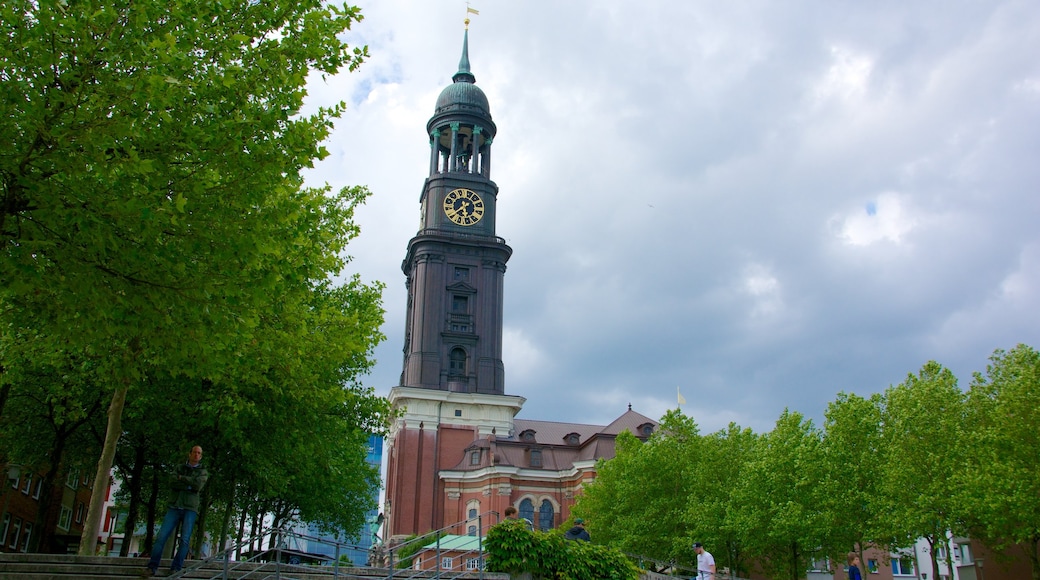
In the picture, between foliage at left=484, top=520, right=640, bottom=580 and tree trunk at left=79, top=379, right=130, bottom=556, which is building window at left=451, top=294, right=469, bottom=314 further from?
foliage at left=484, top=520, right=640, bottom=580

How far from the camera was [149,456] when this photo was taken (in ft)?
83.6

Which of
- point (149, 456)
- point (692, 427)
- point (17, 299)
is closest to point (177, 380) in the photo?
point (149, 456)

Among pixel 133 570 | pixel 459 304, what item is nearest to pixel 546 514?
pixel 459 304

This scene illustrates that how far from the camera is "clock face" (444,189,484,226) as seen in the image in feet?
262

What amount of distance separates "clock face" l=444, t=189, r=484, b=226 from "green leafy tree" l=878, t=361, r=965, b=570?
161 feet

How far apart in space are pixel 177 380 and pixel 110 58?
12.2m

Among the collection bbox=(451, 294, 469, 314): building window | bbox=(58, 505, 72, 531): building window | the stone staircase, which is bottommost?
the stone staircase

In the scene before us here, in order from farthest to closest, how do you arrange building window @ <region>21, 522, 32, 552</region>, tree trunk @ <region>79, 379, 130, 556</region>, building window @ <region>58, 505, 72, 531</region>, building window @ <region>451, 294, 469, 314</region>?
1. building window @ <region>451, 294, 469, 314</region>
2. building window @ <region>58, 505, 72, 531</region>
3. building window @ <region>21, 522, 32, 552</region>
4. tree trunk @ <region>79, 379, 130, 556</region>

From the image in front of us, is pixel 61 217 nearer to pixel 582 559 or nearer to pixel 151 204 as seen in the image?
pixel 151 204

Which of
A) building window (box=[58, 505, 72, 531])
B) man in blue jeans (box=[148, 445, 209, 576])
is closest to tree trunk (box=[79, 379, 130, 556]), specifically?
man in blue jeans (box=[148, 445, 209, 576])

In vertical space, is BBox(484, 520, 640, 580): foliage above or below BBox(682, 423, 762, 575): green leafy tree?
below

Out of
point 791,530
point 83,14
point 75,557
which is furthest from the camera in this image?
point 791,530

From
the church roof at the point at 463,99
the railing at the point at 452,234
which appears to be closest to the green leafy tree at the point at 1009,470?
the railing at the point at 452,234

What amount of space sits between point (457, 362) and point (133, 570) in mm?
60970
